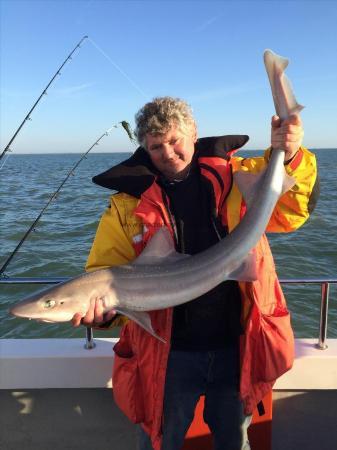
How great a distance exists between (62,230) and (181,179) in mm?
11611

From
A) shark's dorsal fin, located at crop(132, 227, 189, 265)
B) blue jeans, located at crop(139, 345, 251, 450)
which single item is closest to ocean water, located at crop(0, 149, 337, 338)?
blue jeans, located at crop(139, 345, 251, 450)

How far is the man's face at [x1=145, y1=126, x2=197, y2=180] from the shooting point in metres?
2.59

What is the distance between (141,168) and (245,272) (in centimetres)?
94

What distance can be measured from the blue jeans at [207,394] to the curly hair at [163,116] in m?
1.42

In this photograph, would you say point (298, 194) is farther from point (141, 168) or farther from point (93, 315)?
point (93, 315)

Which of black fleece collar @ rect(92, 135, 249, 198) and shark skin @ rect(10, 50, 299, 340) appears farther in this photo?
black fleece collar @ rect(92, 135, 249, 198)

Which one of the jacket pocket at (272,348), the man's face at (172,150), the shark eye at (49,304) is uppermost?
the man's face at (172,150)

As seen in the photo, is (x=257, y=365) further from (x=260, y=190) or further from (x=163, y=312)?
(x=260, y=190)

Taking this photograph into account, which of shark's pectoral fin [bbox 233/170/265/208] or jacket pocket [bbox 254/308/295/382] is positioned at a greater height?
shark's pectoral fin [bbox 233/170/265/208]

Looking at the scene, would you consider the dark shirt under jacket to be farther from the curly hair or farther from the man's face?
the curly hair

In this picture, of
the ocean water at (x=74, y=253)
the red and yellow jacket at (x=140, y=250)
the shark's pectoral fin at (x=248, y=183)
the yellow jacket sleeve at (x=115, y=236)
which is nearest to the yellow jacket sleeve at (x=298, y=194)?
the red and yellow jacket at (x=140, y=250)

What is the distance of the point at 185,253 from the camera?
8.96 feet

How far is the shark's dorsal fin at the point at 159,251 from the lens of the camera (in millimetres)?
2561

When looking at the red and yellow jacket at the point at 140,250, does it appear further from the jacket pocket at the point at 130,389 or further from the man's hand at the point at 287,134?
the man's hand at the point at 287,134
